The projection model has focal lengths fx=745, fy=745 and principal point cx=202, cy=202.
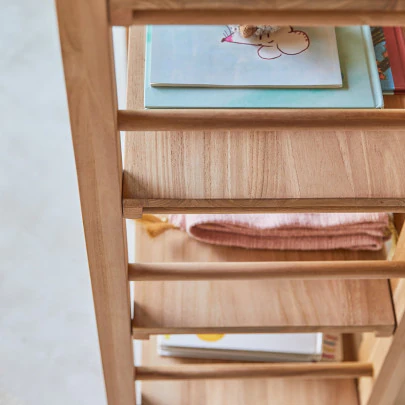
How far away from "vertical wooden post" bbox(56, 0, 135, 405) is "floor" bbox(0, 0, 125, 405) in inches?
13.9

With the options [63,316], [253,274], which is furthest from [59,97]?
[253,274]

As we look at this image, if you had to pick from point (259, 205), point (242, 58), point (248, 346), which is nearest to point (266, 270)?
point (259, 205)

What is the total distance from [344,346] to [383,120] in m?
0.69

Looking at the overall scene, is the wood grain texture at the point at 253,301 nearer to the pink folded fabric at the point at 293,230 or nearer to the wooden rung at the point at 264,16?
the pink folded fabric at the point at 293,230

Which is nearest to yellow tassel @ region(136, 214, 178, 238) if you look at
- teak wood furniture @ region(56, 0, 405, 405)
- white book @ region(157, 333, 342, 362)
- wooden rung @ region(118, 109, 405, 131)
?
teak wood furniture @ region(56, 0, 405, 405)

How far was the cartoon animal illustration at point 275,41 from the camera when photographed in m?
0.84

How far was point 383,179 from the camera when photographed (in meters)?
0.80

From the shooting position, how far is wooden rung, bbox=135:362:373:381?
111 centimetres

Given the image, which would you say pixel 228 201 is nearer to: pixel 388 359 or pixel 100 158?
pixel 100 158

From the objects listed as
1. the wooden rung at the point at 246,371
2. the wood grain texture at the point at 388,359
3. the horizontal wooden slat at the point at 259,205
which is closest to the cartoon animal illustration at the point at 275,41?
the horizontal wooden slat at the point at 259,205

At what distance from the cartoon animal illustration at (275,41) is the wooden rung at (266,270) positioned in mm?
246

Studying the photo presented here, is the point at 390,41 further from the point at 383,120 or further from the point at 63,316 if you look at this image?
the point at 63,316

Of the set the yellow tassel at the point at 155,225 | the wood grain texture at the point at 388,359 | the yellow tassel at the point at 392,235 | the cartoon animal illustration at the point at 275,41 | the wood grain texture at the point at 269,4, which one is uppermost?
the cartoon animal illustration at the point at 275,41

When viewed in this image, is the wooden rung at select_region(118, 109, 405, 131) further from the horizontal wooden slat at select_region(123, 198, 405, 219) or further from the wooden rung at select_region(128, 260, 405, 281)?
the wooden rung at select_region(128, 260, 405, 281)
